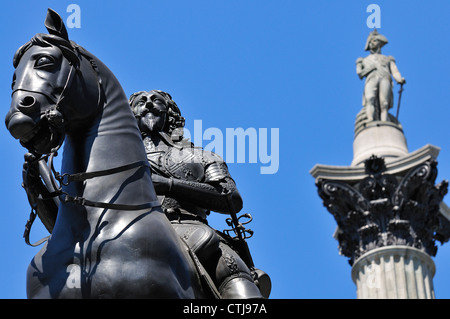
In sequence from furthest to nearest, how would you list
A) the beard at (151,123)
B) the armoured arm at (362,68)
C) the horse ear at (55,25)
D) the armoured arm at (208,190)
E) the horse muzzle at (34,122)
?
1. the armoured arm at (362,68)
2. the beard at (151,123)
3. the armoured arm at (208,190)
4. the horse ear at (55,25)
5. the horse muzzle at (34,122)

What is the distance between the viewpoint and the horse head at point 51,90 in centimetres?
1122

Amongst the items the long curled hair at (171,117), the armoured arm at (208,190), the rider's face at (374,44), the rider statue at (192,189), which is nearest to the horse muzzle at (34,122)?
the rider statue at (192,189)

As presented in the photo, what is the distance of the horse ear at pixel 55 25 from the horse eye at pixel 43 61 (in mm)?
374

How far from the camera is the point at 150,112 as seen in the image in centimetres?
1429

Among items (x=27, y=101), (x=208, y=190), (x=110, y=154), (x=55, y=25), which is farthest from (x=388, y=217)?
(x=27, y=101)

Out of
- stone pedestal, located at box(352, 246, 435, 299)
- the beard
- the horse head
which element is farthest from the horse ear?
stone pedestal, located at box(352, 246, 435, 299)

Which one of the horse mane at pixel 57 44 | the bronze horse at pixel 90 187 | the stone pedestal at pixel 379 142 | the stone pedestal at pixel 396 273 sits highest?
the stone pedestal at pixel 379 142

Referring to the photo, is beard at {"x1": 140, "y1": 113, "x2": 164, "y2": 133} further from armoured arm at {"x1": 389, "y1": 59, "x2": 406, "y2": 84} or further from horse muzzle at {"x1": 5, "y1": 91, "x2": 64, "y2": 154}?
armoured arm at {"x1": 389, "y1": 59, "x2": 406, "y2": 84}

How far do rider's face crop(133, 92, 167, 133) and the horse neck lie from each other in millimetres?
2250

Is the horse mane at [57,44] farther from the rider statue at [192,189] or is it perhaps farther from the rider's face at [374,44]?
the rider's face at [374,44]

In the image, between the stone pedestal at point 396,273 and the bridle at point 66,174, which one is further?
the stone pedestal at point 396,273

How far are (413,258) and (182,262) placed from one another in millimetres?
24886

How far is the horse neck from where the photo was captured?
449 inches
